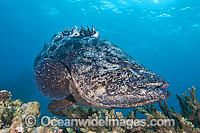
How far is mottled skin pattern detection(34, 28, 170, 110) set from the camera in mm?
1808

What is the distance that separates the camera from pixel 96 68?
218 centimetres

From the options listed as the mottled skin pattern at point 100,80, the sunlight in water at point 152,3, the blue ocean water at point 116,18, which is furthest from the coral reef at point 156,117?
the sunlight in water at point 152,3

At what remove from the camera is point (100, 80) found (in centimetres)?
201

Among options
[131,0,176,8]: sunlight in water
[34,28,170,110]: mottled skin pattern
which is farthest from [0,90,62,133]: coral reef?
[131,0,176,8]: sunlight in water

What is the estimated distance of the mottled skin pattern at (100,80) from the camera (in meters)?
1.81

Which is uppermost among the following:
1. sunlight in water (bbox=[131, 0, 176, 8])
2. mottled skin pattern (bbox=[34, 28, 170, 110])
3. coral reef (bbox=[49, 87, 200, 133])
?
sunlight in water (bbox=[131, 0, 176, 8])

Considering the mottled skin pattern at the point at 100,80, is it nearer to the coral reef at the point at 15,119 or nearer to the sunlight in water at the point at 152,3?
the coral reef at the point at 15,119

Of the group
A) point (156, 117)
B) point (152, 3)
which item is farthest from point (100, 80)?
point (152, 3)

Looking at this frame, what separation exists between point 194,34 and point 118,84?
38.5 metres

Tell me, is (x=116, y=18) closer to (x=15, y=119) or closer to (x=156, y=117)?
(x=156, y=117)

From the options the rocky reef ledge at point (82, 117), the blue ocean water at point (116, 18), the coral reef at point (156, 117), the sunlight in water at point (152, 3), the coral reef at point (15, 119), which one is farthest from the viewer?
the blue ocean water at point (116, 18)

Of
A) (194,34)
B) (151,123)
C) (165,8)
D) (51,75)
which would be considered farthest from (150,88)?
(194,34)

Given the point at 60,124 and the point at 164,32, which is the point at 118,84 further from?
the point at 164,32

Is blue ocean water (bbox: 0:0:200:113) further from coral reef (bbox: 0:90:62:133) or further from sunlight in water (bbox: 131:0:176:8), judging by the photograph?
coral reef (bbox: 0:90:62:133)
